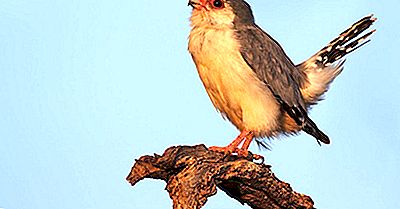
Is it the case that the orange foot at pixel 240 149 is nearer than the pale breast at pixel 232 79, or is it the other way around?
the orange foot at pixel 240 149

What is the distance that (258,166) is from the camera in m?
4.66

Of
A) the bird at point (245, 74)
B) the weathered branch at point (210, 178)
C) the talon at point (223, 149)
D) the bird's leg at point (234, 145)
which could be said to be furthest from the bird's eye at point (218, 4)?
the weathered branch at point (210, 178)

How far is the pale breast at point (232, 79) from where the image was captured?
229 inches

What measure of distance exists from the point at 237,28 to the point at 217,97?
2.08 ft

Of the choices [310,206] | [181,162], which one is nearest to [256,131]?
[310,206]

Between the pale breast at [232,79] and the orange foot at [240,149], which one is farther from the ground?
the pale breast at [232,79]

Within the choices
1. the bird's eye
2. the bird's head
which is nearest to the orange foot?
the bird's head

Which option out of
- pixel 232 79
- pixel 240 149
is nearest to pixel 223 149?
pixel 240 149

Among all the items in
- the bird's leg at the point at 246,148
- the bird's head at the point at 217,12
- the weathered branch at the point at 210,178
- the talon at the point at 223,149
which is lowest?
the weathered branch at the point at 210,178

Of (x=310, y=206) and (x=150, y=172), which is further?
(x=310, y=206)

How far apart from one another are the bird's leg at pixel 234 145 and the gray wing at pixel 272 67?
17.7 inches

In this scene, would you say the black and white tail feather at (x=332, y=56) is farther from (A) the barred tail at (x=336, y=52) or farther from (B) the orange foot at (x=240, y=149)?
(B) the orange foot at (x=240, y=149)

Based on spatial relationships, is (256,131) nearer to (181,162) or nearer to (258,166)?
(258,166)

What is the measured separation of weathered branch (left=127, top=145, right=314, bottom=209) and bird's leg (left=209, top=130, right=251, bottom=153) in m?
0.33
